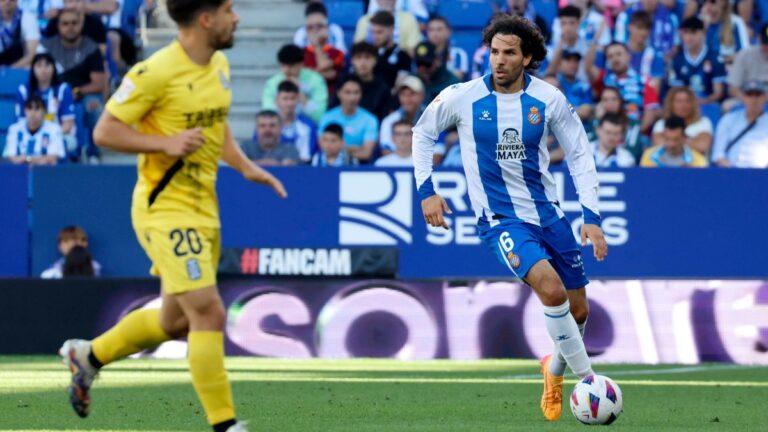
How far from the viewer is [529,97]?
860cm

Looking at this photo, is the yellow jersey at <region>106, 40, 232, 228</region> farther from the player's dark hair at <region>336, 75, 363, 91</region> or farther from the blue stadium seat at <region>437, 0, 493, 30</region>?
the blue stadium seat at <region>437, 0, 493, 30</region>

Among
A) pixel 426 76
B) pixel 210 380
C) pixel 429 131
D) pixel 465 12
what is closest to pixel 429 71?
pixel 426 76

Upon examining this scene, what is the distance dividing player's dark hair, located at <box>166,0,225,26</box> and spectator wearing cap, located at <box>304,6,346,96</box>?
34.7 ft

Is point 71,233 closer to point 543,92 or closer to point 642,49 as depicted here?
point 543,92

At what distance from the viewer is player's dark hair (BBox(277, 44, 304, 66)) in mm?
Result: 16594

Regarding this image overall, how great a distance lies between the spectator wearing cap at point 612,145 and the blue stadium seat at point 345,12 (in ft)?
13.8

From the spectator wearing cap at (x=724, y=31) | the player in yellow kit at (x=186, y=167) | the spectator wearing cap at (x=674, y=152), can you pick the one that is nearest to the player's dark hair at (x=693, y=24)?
the spectator wearing cap at (x=724, y=31)

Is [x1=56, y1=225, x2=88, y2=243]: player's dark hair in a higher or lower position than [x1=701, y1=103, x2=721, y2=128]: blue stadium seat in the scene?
lower

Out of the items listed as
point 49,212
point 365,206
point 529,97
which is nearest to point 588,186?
point 529,97

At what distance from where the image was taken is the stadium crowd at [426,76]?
15.5 meters

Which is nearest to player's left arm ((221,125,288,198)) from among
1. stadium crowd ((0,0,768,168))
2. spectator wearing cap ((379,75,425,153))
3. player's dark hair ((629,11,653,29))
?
stadium crowd ((0,0,768,168))

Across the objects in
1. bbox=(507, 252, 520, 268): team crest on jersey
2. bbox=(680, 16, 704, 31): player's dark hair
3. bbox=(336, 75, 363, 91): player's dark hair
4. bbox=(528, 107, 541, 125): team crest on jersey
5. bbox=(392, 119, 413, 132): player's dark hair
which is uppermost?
bbox=(680, 16, 704, 31): player's dark hair

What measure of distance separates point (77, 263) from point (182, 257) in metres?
7.97

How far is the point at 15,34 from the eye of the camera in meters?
17.8
